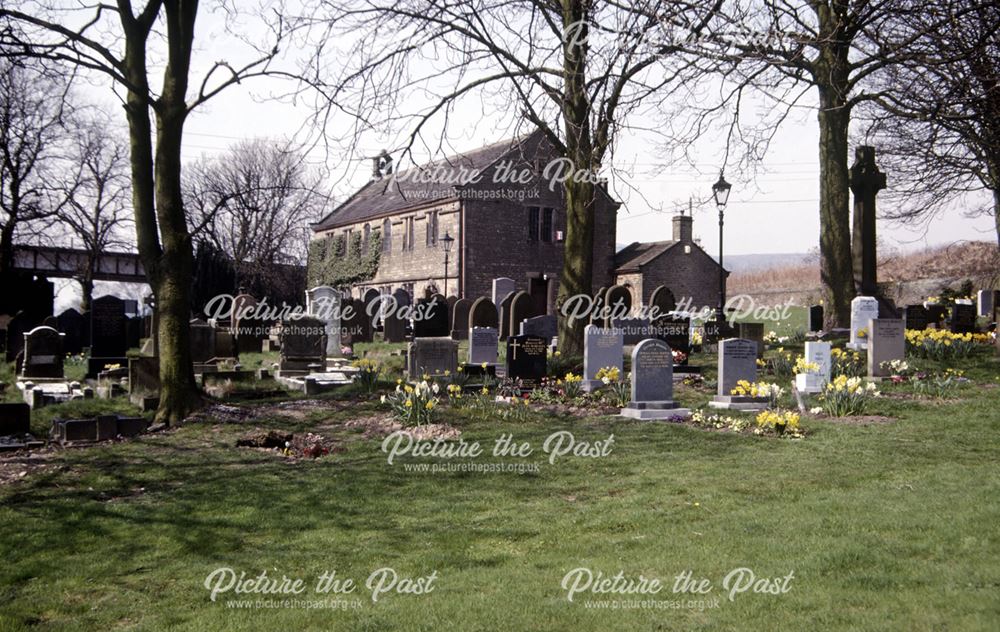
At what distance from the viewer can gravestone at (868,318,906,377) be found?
1634 cm

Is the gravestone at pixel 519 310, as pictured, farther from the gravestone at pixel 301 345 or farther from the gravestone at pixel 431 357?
the gravestone at pixel 431 357

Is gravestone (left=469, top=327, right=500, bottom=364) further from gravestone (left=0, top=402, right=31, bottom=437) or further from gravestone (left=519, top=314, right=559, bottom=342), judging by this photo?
gravestone (left=0, top=402, right=31, bottom=437)

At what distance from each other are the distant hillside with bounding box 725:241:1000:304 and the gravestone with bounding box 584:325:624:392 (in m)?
21.9

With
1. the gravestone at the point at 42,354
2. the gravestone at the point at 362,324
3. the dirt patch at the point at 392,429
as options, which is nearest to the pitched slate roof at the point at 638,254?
the gravestone at the point at 362,324

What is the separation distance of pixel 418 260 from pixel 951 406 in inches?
1314

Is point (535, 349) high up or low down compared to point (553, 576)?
up

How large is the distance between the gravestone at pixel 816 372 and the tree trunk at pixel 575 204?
486cm

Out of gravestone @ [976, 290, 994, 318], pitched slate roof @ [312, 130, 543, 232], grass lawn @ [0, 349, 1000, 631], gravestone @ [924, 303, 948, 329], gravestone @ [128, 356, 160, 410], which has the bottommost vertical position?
grass lawn @ [0, 349, 1000, 631]

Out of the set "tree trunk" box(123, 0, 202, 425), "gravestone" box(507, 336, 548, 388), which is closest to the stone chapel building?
"gravestone" box(507, 336, 548, 388)

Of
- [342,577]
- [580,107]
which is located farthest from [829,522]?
[580,107]

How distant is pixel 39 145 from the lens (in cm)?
3678

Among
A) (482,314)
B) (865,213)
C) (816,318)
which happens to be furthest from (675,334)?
(865,213)

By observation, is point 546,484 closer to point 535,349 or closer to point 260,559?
point 260,559

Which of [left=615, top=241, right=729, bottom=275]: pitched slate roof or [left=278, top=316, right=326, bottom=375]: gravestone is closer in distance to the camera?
[left=278, top=316, right=326, bottom=375]: gravestone
